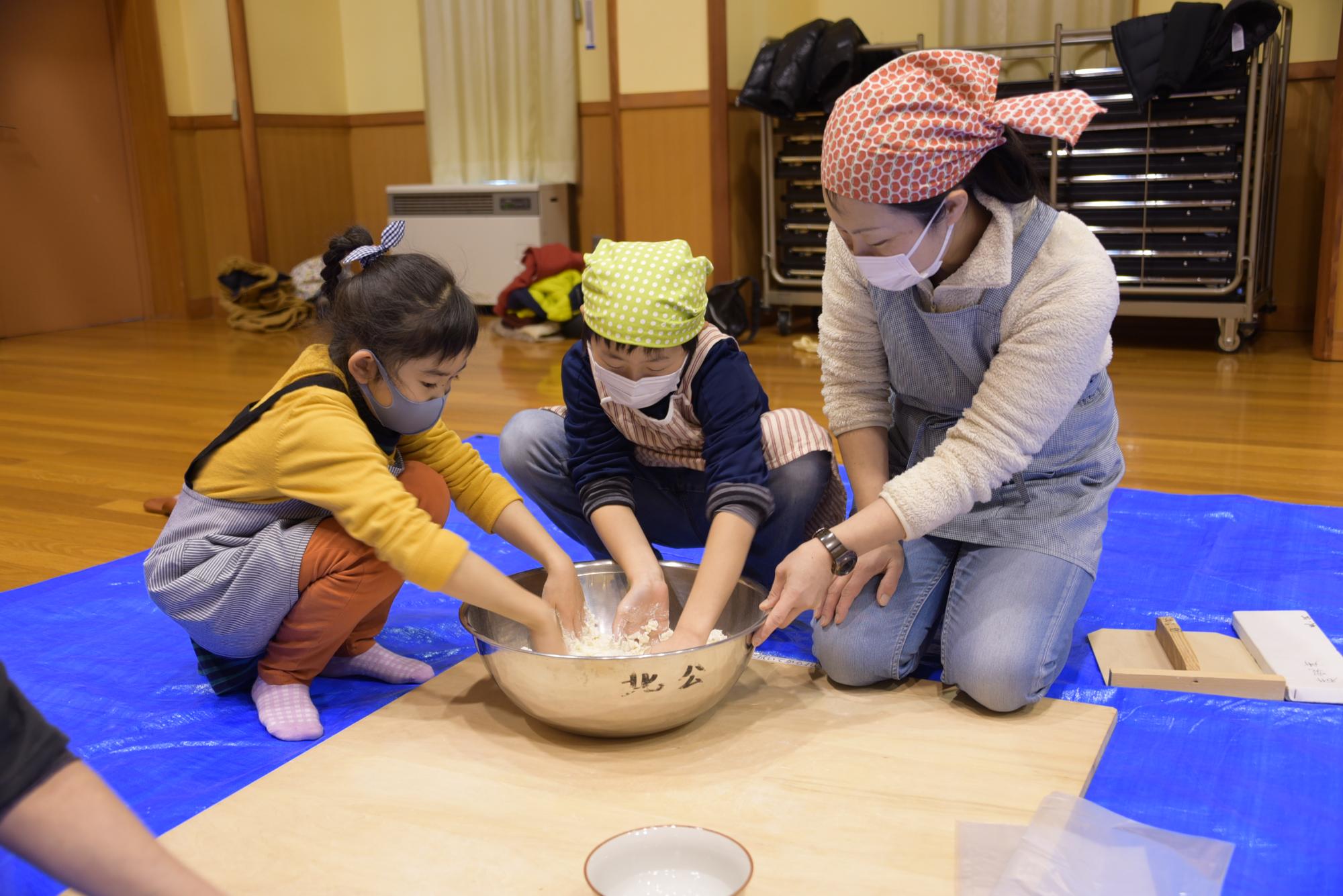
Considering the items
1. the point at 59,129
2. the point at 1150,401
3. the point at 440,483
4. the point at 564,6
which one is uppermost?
the point at 564,6

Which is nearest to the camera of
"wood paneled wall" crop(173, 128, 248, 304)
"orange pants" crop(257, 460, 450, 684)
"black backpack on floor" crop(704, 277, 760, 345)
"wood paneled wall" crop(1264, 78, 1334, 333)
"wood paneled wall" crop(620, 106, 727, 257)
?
"orange pants" crop(257, 460, 450, 684)

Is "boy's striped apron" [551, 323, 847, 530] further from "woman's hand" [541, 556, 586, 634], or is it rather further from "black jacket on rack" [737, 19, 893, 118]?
"black jacket on rack" [737, 19, 893, 118]

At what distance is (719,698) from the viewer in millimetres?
1288

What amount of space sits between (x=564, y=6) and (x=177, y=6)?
185 centimetres

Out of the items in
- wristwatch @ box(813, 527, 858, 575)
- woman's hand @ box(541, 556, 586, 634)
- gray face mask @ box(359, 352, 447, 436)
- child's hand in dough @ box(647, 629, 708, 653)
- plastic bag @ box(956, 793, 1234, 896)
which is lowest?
plastic bag @ box(956, 793, 1234, 896)

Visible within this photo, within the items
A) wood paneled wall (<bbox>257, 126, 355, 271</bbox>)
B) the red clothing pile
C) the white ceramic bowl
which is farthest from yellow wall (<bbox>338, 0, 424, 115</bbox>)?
the white ceramic bowl

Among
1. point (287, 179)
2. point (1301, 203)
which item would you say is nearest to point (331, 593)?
point (1301, 203)

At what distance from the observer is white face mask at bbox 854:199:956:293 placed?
131 cm

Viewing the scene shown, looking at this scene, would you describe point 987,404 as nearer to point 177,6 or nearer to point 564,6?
point 564,6

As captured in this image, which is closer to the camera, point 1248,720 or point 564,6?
point 1248,720

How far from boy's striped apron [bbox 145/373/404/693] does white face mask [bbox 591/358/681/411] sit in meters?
0.28

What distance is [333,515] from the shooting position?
138cm

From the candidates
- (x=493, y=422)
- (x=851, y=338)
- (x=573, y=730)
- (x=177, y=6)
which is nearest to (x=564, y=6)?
(x=177, y=6)

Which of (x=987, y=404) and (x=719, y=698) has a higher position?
(x=987, y=404)
